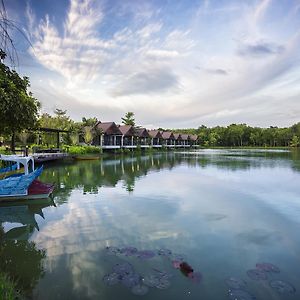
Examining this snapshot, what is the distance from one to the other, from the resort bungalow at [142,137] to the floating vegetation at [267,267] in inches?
1901

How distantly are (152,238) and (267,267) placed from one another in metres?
2.66

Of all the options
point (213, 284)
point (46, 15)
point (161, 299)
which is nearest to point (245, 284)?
point (213, 284)

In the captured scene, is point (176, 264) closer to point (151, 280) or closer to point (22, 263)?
point (151, 280)

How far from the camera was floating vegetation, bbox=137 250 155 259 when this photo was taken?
5738 mm

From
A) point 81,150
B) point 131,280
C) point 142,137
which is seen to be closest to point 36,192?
point 131,280

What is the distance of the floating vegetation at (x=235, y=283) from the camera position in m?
4.57

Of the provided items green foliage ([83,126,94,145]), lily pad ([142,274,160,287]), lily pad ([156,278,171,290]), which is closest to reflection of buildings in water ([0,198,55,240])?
lily pad ([142,274,160,287])

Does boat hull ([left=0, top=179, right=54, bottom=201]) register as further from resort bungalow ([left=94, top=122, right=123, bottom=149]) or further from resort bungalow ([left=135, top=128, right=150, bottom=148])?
resort bungalow ([left=135, top=128, right=150, bottom=148])

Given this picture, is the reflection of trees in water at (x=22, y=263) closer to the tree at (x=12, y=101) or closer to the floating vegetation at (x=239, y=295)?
the tree at (x=12, y=101)

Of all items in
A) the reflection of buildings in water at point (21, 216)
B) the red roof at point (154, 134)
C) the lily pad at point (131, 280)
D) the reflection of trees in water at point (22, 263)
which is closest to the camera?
the lily pad at point (131, 280)

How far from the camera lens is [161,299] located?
4219 mm

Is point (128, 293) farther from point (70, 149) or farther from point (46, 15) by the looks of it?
point (70, 149)

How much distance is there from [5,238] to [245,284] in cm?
579

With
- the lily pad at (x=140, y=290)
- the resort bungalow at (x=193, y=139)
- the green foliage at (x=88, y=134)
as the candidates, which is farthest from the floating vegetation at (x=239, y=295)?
the resort bungalow at (x=193, y=139)
